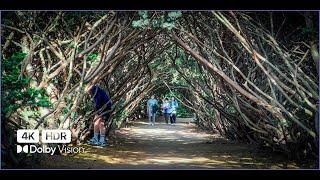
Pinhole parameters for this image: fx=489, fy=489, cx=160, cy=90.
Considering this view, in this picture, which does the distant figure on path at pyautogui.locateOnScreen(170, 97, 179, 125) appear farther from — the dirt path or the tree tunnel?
the tree tunnel

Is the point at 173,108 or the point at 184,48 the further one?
the point at 173,108

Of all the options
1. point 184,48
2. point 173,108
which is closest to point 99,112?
point 184,48

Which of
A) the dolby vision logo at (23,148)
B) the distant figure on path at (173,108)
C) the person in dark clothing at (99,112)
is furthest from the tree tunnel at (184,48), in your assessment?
the distant figure on path at (173,108)

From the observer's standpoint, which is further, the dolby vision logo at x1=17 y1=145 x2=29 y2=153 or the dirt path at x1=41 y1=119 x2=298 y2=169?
the dirt path at x1=41 y1=119 x2=298 y2=169

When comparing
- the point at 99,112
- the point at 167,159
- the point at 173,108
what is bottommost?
the point at 167,159

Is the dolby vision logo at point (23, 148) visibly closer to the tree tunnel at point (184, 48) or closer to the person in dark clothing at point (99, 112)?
the tree tunnel at point (184, 48)

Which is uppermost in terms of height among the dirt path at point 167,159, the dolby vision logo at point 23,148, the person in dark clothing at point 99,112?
the person in dark clothing at point 99,112

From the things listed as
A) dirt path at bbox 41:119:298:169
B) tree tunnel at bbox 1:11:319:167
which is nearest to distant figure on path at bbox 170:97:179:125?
dirt path at bbox 41:119:298:169

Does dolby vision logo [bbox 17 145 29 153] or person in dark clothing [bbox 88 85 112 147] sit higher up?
person in dark clothing [bbox 88 85 112 147]

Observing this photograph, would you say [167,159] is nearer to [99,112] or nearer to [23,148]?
[99,112]

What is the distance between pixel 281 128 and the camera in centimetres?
693

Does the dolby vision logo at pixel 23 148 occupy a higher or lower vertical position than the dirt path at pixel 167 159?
higher

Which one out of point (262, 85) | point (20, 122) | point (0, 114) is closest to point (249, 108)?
point (262, 85)

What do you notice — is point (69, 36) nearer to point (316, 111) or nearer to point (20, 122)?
point (20, 122)
